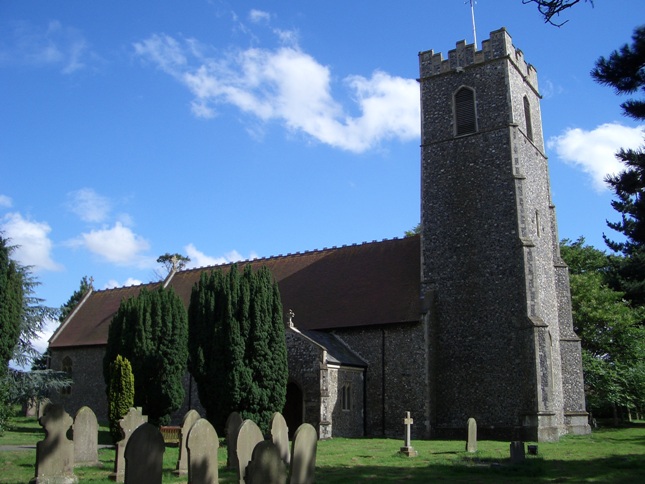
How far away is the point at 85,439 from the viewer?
43.1ft

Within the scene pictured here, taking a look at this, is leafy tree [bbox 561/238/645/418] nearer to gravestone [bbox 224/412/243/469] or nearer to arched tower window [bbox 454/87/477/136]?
arched tower window [bbox 454/87/477/136]

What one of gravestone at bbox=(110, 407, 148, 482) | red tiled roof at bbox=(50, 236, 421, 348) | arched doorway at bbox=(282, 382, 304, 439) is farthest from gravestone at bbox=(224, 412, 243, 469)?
red tiled roof at bbox=(50, 236, 421, 348)

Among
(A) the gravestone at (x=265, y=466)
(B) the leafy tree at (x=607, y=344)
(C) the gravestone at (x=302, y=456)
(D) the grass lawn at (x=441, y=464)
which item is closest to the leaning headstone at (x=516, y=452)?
(D) the grass lawn at (x=441, y=464)

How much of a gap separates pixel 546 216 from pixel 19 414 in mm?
32058

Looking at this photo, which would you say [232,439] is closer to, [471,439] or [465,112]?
[471,439]

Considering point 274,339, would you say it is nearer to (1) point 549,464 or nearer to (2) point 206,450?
(1) point 549,464

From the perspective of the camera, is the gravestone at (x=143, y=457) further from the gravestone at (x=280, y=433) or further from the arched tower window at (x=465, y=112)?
the arched tower window at (x=465, y=112)

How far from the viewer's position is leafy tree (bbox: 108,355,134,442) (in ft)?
60.3

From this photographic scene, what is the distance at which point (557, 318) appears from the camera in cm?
2447

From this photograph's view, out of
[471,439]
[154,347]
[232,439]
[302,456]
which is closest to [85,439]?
[232,439]

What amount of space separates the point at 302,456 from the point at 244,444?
108 centimetres

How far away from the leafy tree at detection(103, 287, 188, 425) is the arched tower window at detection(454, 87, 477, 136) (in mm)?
13058

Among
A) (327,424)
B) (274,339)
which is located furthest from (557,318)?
(274,339)

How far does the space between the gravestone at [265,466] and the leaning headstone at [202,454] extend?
1355mm
